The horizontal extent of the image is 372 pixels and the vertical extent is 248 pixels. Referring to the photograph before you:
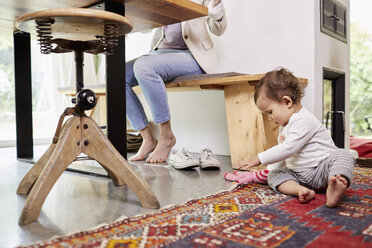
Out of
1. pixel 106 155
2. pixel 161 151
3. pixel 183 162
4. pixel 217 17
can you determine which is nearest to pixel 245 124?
pixel 183 162

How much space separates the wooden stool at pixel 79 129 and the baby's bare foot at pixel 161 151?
871mm

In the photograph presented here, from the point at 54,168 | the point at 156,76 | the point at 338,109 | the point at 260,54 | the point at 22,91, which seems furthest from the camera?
the point at 338,109

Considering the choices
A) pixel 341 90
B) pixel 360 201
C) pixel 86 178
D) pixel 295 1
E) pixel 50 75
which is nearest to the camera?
pixel 360 201

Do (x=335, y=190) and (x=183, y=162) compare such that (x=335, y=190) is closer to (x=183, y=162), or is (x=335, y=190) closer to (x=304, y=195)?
(x=304, y=195)

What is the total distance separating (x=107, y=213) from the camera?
0.96 metres

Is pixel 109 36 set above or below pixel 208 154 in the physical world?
above

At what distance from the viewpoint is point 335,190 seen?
1002 millimetres

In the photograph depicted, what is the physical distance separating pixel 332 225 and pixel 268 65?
1.53m

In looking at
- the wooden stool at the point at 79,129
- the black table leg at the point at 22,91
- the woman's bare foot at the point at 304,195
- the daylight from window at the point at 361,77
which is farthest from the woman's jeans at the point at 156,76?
the daylight from window at the point at 361,77

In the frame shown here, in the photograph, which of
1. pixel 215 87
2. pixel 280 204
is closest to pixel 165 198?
pixel 280 204

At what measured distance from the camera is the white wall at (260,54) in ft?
6.79

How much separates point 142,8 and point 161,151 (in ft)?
2.79

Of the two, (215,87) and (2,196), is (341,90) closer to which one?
(215,87)

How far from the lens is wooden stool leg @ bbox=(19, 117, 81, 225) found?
888mm
